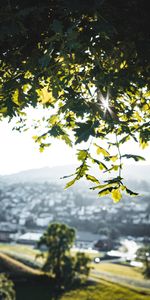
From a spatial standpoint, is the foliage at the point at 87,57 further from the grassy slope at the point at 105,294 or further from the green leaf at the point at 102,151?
the grassy slope at the point at 105,294

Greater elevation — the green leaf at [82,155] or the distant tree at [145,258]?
the green leaf at [82,155]

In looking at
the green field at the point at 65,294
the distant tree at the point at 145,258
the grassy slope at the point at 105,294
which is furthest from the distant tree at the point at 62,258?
the distant tree at the point at 145,258

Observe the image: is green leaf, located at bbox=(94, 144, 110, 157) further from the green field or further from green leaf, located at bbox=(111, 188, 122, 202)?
the green field

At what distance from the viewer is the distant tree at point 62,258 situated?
176 ft

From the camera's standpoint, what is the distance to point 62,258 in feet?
177

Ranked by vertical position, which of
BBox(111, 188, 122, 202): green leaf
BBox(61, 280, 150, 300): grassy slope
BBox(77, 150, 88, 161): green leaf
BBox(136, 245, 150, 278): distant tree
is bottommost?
BBox(61, 280, 150, 300): grassy slope

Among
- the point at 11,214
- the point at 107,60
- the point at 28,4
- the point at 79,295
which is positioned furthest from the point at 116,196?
the point at 11,214

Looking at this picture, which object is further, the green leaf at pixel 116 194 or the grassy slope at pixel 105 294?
the grassy slope at pixel 105 294

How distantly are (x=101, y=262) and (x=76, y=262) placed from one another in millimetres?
35607

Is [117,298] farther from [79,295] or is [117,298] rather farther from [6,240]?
[6,240]

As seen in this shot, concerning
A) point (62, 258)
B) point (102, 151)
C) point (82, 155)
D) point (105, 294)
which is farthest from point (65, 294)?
point (82, 155)

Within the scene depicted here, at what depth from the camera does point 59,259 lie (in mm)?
54656

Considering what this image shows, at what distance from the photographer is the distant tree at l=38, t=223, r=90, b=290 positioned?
53750mm

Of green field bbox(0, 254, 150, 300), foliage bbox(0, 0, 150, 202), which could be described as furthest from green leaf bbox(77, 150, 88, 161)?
green field bbox(0, 254, 150, 300)
